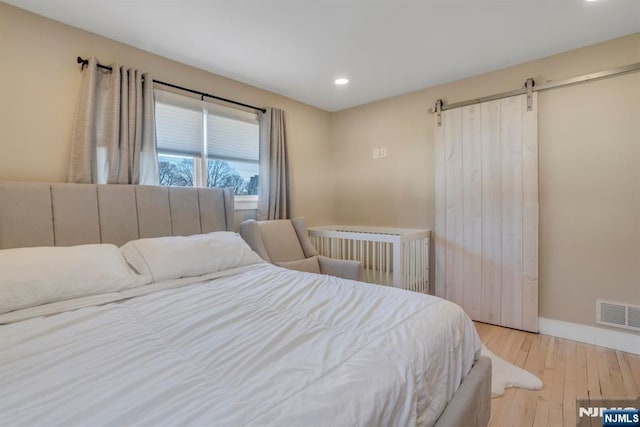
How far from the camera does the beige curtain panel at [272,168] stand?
3.21 metres

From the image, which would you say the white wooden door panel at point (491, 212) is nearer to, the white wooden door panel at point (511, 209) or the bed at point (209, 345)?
the white wooden door panel at point (511, 209)

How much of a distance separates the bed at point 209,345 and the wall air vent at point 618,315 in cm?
172

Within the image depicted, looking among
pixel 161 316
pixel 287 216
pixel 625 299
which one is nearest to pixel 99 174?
pixel 161 316

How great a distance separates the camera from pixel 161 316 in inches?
52.1

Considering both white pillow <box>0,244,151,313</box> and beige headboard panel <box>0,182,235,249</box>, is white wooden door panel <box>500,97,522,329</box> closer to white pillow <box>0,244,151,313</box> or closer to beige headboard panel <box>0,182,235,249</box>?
beige headboard panel <box>0,182,235,249</box>

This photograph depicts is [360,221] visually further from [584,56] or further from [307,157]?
[584,56]

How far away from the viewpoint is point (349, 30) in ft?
7.06

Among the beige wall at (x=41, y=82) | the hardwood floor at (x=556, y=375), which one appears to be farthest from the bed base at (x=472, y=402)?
the beige wall at (x=41, y=82)

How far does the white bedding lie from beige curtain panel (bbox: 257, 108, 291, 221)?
171cm

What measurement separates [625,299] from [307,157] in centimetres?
322

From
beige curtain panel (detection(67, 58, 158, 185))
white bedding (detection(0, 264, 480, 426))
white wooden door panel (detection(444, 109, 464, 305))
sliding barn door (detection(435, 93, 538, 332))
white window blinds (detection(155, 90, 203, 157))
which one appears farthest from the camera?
white wooden door panel (detection(444, 109, 464, 305))

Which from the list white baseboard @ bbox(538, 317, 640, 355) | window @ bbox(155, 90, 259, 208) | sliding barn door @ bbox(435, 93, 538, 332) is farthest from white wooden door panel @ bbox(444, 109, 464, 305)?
window @ bbox(155, 90, 259, 208)

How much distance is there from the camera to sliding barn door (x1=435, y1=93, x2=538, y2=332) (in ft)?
8.74

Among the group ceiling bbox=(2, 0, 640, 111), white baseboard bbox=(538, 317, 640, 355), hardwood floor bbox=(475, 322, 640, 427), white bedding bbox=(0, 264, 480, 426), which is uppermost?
ceiling bbox=(2, 0, 640, 111)
